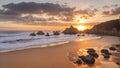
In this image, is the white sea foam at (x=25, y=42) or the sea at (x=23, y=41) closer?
the sea at (x=23, y=41)

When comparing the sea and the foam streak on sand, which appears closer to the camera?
the foam streak on sand

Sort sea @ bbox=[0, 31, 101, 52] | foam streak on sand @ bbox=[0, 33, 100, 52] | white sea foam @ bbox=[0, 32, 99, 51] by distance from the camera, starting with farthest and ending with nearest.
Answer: white sea foam @ bbox=[0, 32, 99, 51] < sea @ bbox=[0, 31, 101, 52] < foam streak on sand @ bbox=[0, 33, 100, 52]

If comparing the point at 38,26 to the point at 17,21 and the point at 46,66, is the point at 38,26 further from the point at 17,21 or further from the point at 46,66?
the point at 46,66

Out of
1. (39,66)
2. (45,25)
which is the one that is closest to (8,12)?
(45,25)

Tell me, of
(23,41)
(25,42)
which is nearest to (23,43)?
(25,42)

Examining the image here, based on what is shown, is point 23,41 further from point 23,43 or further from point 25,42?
point 23,43

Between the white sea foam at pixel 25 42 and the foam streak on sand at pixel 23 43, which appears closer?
the foam streak on sand at pixel 23 43

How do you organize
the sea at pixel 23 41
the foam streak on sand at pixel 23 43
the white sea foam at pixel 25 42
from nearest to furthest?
1. the foam streak on sand at pixel 23 43
2. the sea at pixel 23 41
3. the white sea foam at pixel 25 42

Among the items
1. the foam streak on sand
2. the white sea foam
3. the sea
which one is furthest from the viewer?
the white sea foam

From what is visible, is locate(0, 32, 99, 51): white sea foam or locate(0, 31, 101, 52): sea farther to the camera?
locate(0, 32, 99, 51): white sea foam

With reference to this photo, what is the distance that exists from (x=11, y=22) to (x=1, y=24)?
0.91 meters

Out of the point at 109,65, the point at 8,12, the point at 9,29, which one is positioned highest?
the point at 8,12

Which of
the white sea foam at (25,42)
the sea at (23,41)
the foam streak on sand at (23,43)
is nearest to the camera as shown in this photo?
the foam streak on sand at (23,43)

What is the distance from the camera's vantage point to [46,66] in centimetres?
718
